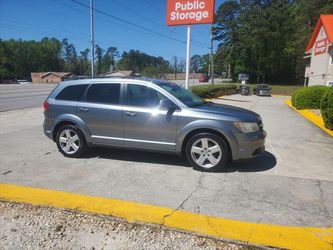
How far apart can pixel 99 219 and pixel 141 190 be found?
0.99 metres

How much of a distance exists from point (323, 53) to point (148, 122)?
2742cm

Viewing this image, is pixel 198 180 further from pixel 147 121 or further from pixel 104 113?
pixel 104 113

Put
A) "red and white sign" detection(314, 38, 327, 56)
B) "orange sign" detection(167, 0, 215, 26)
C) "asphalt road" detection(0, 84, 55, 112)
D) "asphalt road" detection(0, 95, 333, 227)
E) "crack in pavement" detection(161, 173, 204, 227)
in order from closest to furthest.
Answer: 1. "crack in pavement" detection(161, 173, 204, 227)
2. "asphalt road" detection(0, 95, 333, 227)
3. "orange sign" detection(167, 0, 215, 26)
4. "asphalt road" detection(0, 84, 55, 112)
5. "red and white sign" detection(314, 38, 327, 56)

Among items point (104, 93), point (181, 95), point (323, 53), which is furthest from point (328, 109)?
point (323, 53)

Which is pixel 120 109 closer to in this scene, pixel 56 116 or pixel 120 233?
pixel 56 116

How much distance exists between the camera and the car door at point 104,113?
5.76m

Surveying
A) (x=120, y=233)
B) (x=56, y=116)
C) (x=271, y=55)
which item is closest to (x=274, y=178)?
(x=120, y=233)

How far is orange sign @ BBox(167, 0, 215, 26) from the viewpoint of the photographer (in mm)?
14195

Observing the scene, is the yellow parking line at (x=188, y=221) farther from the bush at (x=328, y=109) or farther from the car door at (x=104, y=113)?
the bush at (x=328, y=109)

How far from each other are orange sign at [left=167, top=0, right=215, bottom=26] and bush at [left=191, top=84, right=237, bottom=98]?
6.38 meters

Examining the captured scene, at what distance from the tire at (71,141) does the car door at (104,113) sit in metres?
0.29

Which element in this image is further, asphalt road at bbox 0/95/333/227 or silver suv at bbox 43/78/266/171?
silver suv at bbox 43/78/266/171

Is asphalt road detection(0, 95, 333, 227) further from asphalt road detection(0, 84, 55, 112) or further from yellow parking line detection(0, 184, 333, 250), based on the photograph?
asphalt road detection(0, 84, 55, 112)

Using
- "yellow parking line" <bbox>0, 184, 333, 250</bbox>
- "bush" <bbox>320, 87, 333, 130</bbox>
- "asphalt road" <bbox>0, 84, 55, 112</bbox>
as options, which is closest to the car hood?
"yellow parking line" <bbox>0, 184, 333, 250</bbox>
